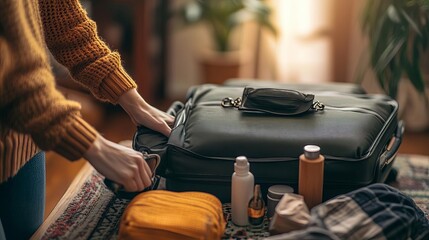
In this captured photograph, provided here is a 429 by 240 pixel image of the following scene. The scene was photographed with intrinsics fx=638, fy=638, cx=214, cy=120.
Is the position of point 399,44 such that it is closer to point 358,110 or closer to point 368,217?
point 358,110

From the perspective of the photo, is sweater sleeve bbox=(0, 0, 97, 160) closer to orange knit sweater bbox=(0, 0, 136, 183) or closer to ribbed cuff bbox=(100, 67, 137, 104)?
orange knit sweater bbox=(0, 0, 136, 183)

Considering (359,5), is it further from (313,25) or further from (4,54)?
(4,54)

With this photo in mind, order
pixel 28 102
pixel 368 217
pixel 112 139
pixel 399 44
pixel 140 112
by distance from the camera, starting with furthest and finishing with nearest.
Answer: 1. pixel 112 139
2. pixel 399 44
3. pixel 140 112
4. pixel 368 217
5. pixel 28 102

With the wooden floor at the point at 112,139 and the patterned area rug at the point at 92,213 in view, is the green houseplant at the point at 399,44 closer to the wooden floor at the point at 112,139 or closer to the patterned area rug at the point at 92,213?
the patterned area rug at the point at 92,213

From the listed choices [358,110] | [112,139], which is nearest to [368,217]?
[358,110]

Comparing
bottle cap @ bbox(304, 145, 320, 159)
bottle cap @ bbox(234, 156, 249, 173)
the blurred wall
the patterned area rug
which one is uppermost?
bottle cap @ bbox(304, 145, 320, 159)

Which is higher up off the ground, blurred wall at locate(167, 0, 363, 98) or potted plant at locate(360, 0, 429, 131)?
potted plant at locate(360, 0, 429, 131)

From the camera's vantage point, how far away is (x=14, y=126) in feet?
3.16

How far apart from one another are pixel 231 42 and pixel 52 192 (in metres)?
1.38

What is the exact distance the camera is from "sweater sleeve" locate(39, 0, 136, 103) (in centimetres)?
122

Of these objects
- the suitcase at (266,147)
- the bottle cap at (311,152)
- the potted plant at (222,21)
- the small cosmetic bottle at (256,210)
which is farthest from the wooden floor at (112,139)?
the bottle cap at (311,152)

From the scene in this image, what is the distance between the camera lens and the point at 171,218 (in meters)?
1.03

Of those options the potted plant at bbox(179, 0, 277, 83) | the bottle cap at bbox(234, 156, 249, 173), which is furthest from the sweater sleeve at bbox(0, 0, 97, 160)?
the potted plant at bbox(179, 0, 277, 83)

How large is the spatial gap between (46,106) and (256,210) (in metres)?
0.42
